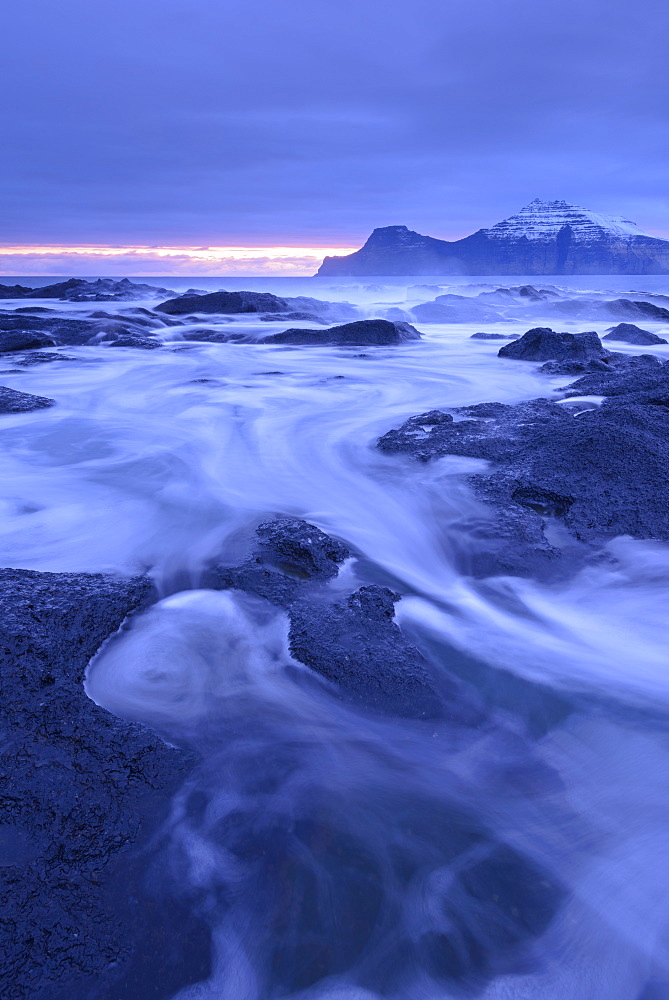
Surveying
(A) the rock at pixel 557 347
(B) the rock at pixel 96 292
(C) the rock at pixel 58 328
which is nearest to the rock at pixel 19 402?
(C) the rock at pixel 58 328

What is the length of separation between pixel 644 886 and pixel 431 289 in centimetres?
4092

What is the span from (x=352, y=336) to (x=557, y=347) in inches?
172

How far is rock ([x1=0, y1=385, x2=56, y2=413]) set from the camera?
6.67 m

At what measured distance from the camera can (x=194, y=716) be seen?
2.22m

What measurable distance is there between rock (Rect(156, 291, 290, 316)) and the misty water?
574 inches

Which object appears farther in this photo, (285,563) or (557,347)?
(557,347)

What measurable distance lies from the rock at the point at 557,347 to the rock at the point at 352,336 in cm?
324

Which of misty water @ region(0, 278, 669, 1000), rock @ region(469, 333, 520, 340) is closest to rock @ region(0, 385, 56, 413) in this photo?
misty water @ region(0, 278, 669, 1000)

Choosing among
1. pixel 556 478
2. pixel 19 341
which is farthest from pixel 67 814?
pixel 19 341

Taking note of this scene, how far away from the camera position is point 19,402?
6.85m

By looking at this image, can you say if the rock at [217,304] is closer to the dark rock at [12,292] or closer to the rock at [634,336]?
the dark rock at [12,292]

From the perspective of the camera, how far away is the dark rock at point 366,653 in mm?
2309

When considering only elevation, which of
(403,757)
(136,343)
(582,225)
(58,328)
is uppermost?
(582,225)

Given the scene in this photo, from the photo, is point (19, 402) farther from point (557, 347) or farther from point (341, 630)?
point (557, 347)
